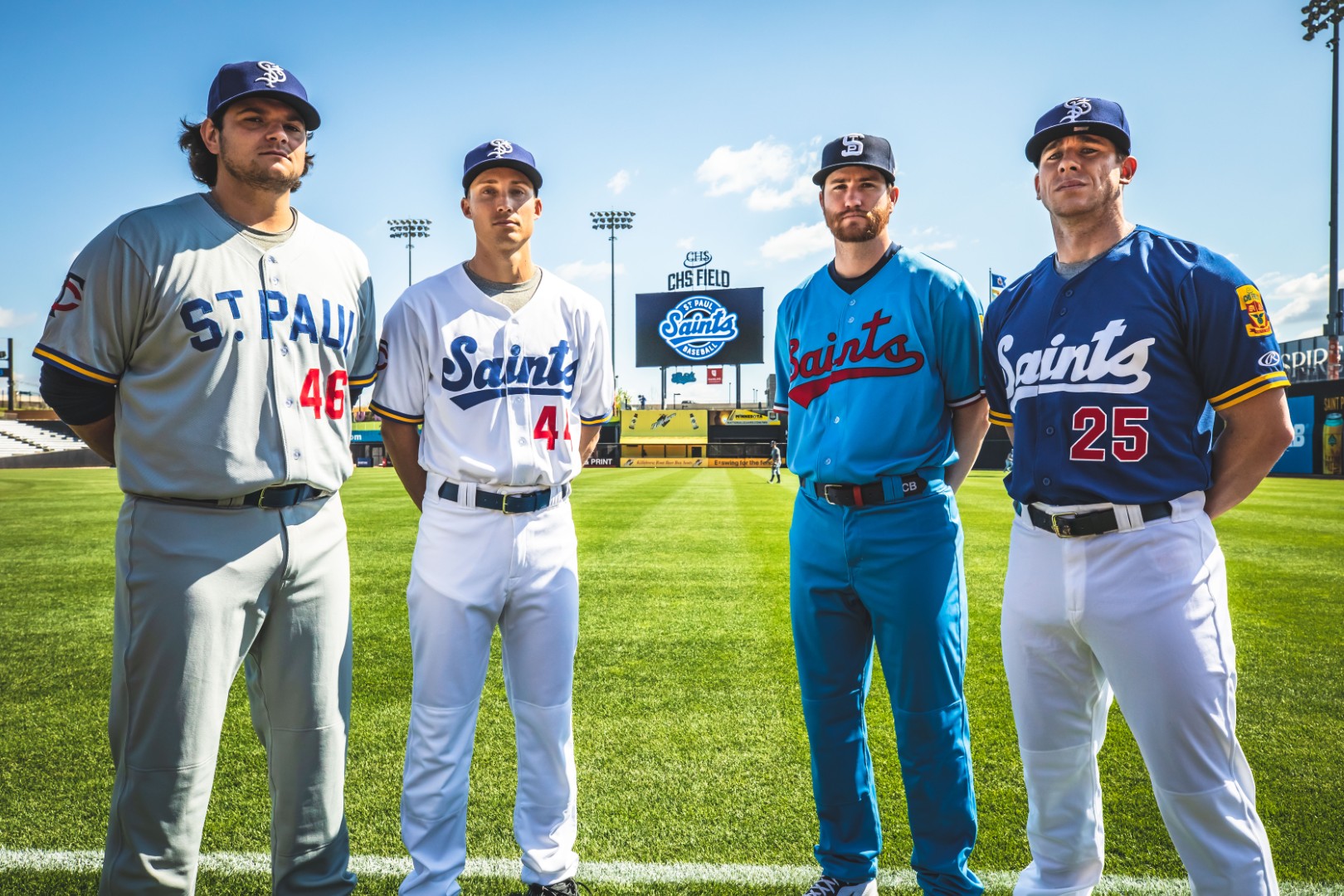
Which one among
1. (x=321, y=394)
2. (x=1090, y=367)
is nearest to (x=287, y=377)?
(x=321, y=394)

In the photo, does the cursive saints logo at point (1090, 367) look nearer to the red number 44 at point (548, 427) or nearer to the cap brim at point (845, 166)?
the cap brim at point (845, 166)

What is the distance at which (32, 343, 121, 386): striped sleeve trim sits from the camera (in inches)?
78.5

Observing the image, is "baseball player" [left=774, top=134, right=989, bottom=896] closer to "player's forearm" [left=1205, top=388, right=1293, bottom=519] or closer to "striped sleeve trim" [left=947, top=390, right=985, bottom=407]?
"striped sleeve trim" [left=947, top=390, right=985, bottom=407]

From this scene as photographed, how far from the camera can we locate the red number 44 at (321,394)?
2.26 metres

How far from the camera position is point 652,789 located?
10.5ft

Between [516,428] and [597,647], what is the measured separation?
3.19 m

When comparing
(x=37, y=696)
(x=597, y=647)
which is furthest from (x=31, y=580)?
(x=597, y=647)

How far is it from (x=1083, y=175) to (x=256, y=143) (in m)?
2.35

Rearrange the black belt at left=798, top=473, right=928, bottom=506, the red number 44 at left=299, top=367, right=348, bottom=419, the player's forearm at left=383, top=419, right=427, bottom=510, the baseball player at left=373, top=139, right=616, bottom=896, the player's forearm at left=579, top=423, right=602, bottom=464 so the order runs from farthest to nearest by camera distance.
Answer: the player's forearm at left=579, top=423, right=602, bottom=464
the player's forearm at left=383, top=419, right=427, bottom=510
the black belt at left=798, top=473, right=928, bottom=506
the baseball player at left=373, top=139, right=616, bottom=896
the red number 44 at left=299, top=367, right=348, bottom=419

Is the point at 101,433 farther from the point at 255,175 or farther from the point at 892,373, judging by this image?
the point at 892,373

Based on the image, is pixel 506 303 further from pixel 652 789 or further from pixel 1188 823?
pixel 1188 823

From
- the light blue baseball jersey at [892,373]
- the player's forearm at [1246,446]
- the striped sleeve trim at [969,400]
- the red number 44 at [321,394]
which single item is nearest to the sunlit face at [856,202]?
the light blue baseball jersey at [892,373]

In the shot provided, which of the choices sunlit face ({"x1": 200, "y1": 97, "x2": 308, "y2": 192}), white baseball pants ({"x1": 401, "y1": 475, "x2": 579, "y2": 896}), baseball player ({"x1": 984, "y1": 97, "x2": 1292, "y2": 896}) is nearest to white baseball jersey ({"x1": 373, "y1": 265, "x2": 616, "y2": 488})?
white baseball pants ({"x1": 401, "y1": 475, "x2": 579, "y2": 896})

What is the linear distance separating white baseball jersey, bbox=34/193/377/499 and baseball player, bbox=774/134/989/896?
1.61 meters
